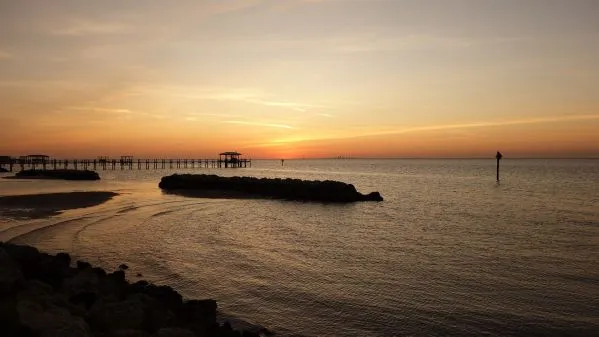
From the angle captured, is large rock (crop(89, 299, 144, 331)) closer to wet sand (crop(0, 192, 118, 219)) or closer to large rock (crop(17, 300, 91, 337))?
large rock (crop(17, 300, 91, 337))

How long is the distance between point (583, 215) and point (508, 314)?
2497 centimetres

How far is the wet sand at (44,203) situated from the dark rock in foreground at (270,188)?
1082cm

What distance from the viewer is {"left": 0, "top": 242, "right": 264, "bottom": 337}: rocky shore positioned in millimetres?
7270

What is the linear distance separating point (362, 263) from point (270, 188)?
107ft

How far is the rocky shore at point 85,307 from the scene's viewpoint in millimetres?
7270

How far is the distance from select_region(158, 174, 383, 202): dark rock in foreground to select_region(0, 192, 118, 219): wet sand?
10.8m

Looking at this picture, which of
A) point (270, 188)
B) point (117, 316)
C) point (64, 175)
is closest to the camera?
point (117, 316)

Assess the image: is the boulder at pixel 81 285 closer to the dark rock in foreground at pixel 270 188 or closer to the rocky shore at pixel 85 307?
the rocky shore at pixel 85 307

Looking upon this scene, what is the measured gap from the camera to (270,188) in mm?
49062

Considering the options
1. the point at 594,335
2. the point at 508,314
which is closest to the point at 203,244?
the point at 508,314

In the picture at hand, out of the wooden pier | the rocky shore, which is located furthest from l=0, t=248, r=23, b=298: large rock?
the wooden pier

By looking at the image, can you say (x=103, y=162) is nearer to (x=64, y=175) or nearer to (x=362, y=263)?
(x=64, y=175)

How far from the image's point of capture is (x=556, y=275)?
14938 mm

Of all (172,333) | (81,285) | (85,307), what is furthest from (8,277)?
(172,333)
